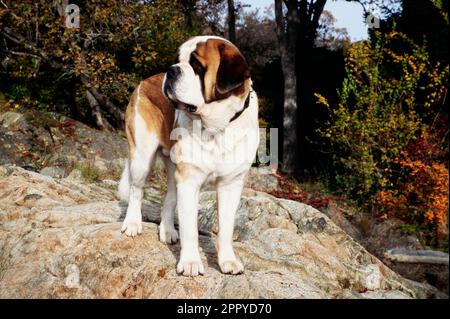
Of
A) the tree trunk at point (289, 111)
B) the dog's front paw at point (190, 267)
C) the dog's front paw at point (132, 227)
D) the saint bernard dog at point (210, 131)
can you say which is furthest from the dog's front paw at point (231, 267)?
the tree trunk at point (289, 111)

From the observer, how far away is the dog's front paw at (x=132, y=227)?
4438mm

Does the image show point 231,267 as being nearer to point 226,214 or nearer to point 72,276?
point 226,214

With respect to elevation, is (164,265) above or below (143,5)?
below

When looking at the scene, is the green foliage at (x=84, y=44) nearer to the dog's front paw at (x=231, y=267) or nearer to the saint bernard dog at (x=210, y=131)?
the saint bernard dog at (x=210, y=131)

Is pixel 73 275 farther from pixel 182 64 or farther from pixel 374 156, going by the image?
pixel 374 156

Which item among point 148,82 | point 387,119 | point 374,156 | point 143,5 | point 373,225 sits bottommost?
point 373,225

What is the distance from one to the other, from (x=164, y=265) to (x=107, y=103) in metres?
9.69

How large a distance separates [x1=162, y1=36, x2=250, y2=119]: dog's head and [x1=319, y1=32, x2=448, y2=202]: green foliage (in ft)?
19.2

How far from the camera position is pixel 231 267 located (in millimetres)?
3861

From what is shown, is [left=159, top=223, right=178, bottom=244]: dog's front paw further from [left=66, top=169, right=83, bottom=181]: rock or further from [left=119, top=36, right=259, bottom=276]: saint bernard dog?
[left=66, top=169, right=83, bottom=181]: rock

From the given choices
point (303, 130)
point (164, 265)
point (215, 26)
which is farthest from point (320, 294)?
point (215, 26)

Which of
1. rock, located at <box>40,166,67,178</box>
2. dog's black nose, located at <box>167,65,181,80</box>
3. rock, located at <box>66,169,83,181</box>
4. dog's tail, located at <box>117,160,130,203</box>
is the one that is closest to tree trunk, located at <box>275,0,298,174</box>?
rock, located at <box>66,169,83,181</box>

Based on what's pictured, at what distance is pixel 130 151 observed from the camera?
4.69m

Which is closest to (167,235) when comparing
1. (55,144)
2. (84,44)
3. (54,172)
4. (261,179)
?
(54,172)
